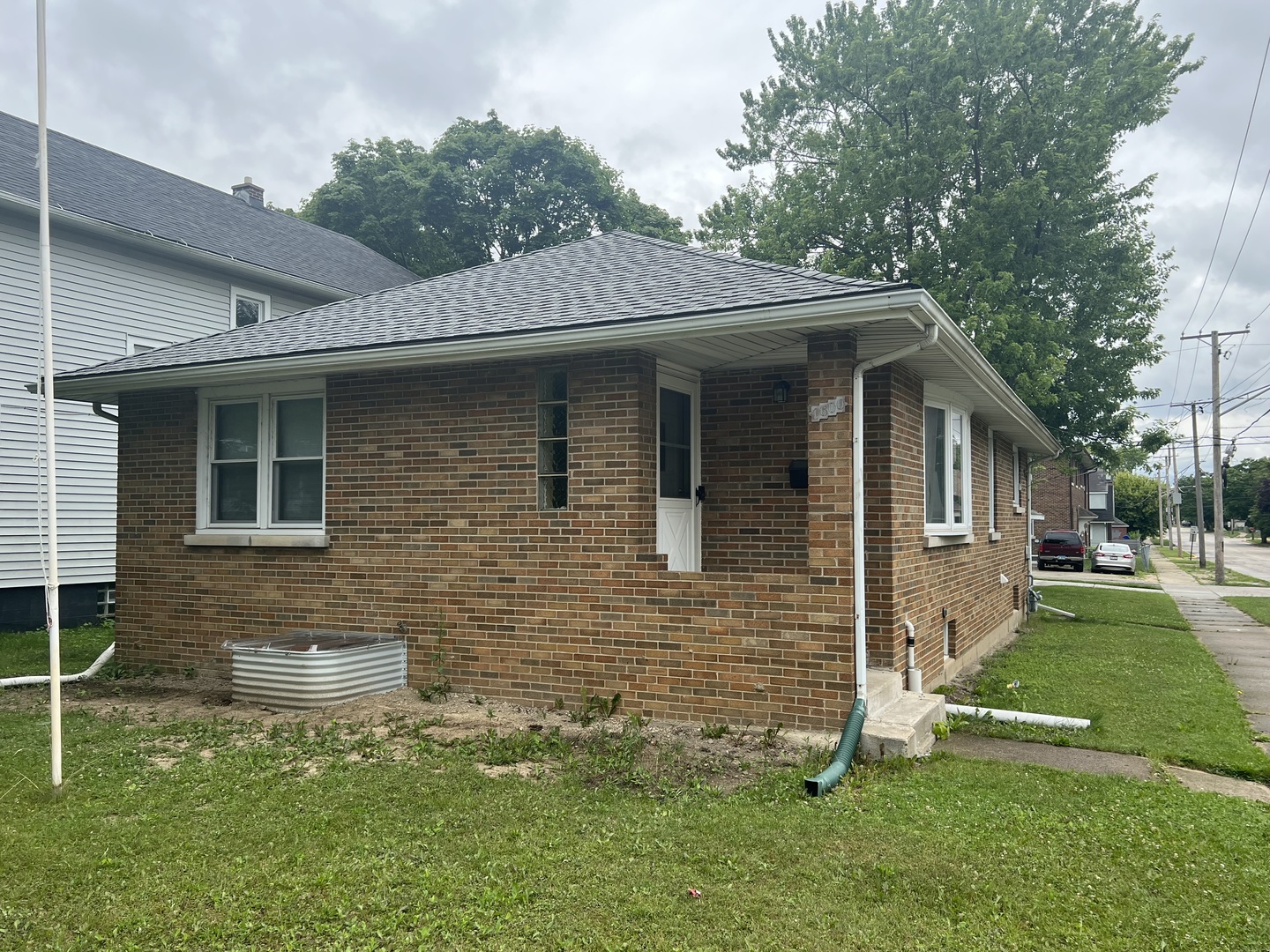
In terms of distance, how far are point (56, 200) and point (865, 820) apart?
13946 mm

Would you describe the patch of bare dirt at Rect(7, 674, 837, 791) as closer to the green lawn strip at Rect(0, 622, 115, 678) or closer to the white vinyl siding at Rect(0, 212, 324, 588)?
the green lawn strip at Rect(0, 622, 115, 678)

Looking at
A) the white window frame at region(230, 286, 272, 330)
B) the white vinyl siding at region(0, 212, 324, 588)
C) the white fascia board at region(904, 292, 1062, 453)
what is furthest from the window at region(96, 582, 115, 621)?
the white fascia board at region(904, 292, 1062, 453)

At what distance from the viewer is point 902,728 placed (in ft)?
18.8

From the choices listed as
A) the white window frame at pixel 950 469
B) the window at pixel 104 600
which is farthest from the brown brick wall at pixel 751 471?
the window at pixel 104 600

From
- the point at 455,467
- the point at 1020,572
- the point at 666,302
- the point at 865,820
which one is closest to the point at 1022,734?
the point at 865,820

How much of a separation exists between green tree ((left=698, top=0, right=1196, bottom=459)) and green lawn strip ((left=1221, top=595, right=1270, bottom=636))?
177 inches

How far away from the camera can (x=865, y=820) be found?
14.8ft

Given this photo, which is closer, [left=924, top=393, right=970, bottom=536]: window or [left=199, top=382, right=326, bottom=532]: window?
[left=199, top=382, right=326, bottom=532]: window

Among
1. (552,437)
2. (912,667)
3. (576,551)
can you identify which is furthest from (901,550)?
(552,437)

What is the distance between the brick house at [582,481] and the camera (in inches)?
244

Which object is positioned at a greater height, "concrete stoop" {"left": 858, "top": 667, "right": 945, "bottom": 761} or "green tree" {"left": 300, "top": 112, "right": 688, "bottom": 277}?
"green tree" {"left": 300, "top": 112, "right": 688, "bottom": 277}

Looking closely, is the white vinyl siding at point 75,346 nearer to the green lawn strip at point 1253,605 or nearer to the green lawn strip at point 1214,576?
the green lawn strip at point 1253,605

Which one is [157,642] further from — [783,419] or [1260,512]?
[1260,512]

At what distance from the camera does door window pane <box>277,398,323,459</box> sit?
815cm
